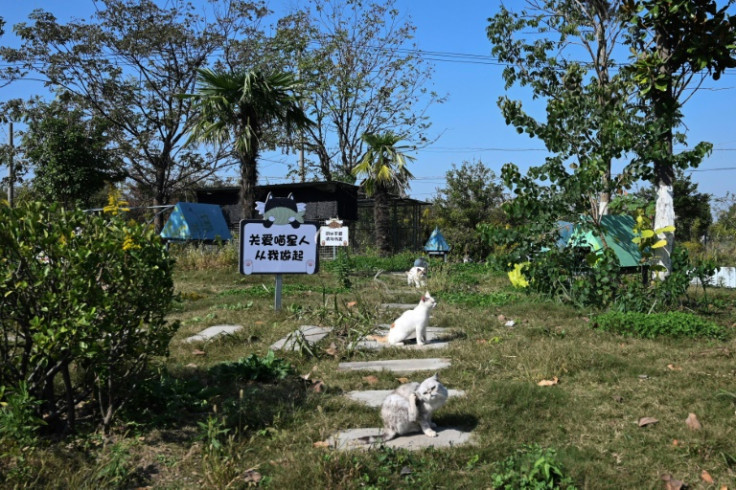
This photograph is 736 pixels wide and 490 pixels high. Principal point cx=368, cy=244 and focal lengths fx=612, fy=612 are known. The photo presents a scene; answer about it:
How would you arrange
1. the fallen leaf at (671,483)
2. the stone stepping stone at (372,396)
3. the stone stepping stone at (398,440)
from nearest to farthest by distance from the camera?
1. the fallen leaf at (671,483)
2. the stone stepping stone at (398,440)
3. the stone stepping stone at (372,396)

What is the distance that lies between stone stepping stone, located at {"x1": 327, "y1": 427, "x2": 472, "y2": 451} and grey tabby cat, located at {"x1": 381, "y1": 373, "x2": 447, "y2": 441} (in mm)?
48

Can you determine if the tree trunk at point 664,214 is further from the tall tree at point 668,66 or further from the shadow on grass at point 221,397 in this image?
the shadow on grass at point 221,397

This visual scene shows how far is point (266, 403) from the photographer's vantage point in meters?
4.34

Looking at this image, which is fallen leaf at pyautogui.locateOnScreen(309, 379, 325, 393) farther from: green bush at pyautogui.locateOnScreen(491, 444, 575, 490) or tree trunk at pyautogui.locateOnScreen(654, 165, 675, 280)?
tree trunk at pyautogui.locateOnScreen(654, 165, 675, 280)

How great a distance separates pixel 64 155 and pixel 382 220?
11903 millimetres

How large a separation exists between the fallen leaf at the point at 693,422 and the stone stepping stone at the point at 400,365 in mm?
2009

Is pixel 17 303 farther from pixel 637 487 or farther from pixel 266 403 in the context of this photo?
pixel 637 487

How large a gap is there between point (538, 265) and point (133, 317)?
5720 millimetres

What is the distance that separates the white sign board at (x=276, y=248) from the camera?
26.6ft

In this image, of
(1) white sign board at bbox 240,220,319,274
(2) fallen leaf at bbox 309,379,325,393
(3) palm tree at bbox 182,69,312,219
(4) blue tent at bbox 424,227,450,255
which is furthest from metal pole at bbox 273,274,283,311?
(4) blue tent at bbox 424,227,450,255

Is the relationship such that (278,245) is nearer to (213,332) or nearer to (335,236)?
(213,332)

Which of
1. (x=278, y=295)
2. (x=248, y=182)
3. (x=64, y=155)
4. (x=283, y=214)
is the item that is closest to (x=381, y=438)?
(x=278, y=295)

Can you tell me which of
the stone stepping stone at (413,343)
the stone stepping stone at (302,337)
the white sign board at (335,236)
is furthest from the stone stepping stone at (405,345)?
the white sign board at (335,236)

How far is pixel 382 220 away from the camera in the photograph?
71.3ft
